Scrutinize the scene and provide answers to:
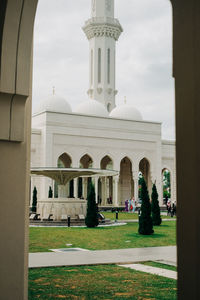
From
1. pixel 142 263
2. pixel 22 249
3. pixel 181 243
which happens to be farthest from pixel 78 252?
pixel 181 243

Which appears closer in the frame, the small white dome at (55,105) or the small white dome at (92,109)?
the small white dome at (55,105)

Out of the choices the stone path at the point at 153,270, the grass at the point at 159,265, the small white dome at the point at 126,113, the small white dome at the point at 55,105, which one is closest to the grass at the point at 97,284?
the stone path at the point at 153,270

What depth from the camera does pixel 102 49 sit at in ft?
133

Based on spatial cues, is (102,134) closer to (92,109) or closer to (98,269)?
(92,109)

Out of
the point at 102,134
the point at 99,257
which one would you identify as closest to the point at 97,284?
the point at 99,257

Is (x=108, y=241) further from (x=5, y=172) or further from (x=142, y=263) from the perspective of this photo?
(x=5, y=172)

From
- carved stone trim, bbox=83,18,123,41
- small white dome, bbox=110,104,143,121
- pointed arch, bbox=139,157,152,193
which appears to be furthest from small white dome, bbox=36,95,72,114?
pointed arch, bbox=139,157,152,193

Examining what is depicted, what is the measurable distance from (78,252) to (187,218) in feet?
28.0

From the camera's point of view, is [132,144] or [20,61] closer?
[20,61]

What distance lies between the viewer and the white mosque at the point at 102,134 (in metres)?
33.8

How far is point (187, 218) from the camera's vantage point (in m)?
1.72

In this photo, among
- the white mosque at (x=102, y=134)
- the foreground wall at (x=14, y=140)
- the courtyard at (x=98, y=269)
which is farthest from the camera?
the white mosque at (x=102, y=134)

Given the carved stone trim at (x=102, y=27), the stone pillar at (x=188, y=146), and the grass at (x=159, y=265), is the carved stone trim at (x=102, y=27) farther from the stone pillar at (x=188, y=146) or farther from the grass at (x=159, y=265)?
the stone pillar at (x=188, y=146)

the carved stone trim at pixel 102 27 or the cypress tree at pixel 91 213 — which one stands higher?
the carved stone trim at pixel 102 27
